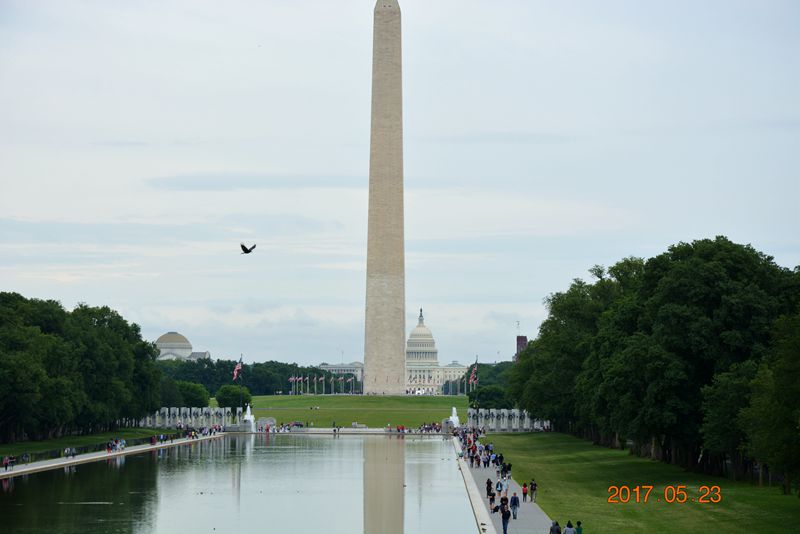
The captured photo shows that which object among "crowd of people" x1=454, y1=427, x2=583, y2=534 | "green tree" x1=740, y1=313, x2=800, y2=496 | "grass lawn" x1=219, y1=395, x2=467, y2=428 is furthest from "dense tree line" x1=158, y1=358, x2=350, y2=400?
"green tree" x1=740, y1=313, x2=800, y2=496

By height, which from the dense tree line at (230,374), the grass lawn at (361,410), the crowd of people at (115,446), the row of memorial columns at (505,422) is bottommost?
the crowd of people at (115,446)

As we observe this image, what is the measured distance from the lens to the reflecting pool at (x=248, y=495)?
33.1 meters

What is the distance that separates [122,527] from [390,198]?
83.0 m

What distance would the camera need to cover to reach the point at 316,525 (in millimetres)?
33062

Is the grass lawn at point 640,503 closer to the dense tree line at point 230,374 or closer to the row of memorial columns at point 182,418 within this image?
the row of memorial columns at point 182,418

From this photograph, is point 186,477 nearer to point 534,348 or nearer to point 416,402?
point 534,348

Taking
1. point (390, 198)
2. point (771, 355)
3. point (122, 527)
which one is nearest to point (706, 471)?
point (771, 355)

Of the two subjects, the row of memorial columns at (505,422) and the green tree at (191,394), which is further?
the green tree at (191,394)

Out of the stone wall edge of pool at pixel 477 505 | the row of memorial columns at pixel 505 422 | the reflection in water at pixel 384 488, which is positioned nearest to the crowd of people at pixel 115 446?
the reflection in water at pixel 384 488

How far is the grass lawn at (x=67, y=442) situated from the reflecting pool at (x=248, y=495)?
5.28 meters

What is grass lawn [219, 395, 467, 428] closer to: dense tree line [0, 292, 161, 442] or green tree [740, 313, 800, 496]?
dense tree line [0, 292, 161, 442]

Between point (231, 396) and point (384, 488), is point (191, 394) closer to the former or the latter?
point (231, 396)

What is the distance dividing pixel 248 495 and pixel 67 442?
3379 centimetres

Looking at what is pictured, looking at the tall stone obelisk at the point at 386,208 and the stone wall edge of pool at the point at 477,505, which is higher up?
the tall stone obelisk at the point at 386,208
